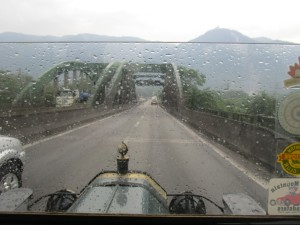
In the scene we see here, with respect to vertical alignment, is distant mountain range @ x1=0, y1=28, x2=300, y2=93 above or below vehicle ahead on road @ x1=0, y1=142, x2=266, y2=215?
above

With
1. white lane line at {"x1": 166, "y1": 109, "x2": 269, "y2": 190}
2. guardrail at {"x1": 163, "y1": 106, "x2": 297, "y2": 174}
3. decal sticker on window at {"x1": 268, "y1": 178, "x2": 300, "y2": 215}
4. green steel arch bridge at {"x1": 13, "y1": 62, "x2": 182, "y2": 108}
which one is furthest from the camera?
white lane line at {"x1": 166, "y1": 109, "x2": 269, "y2": 190}

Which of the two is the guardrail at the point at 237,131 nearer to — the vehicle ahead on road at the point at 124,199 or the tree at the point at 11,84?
the vehicle ahead on road at the point at 124,199

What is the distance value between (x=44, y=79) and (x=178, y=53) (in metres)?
1.03

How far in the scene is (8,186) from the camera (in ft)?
11.5

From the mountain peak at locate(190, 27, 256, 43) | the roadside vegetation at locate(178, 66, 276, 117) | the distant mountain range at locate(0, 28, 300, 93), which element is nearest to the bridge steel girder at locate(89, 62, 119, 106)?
the distant mountain range at locate(0, 28, 300, 93)

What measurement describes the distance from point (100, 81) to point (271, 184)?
5.26 ft

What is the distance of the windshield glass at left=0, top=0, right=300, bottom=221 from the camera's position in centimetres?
282

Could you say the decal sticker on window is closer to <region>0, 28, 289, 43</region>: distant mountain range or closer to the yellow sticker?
the yellow sticker

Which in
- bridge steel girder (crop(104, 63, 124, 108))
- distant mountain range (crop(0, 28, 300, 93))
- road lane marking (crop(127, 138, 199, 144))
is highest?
distant mountain range (crop(0, 28, 300, 93))

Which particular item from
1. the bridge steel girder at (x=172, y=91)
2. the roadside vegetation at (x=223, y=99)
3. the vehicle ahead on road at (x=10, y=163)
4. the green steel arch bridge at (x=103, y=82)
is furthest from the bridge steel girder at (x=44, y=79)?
the roadside vegetation at (x=223, y=99)

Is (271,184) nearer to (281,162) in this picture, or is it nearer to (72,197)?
(281,162)

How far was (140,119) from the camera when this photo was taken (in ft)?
12.2

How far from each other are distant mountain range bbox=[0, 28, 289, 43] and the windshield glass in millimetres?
14

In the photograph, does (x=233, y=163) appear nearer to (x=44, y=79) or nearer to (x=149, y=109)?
(x=149, y=109)
